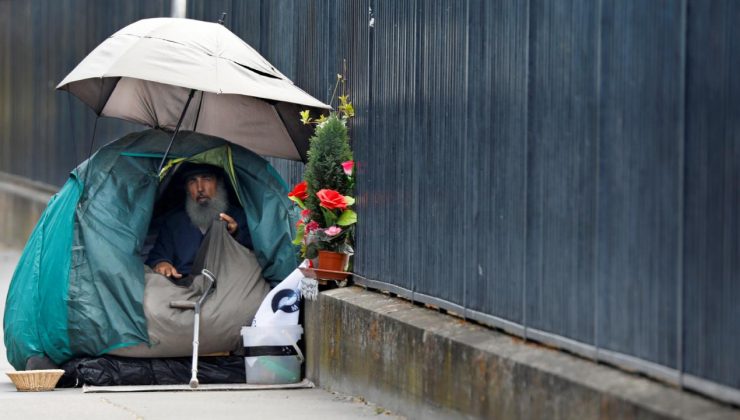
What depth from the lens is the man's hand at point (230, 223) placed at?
9883mm

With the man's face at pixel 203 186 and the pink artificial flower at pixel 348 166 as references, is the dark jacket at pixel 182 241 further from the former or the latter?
the pink artificial flower at pixel 348 166

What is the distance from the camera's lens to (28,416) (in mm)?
7352

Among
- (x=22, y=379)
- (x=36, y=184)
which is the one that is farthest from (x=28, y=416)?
(x=36, y=184)

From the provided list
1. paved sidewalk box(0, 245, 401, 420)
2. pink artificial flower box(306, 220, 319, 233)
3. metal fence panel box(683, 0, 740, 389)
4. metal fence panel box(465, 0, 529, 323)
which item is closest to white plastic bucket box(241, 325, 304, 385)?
paved sidewalk box(0, 245, 401, 420)

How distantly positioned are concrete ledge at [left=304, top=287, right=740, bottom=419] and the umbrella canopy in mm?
1593

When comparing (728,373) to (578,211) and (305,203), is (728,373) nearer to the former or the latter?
(578,211)

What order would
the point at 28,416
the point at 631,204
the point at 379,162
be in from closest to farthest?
the point at 631,204 → the point at 28,416 → the point at 379,162

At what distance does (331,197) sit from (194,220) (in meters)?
1.98

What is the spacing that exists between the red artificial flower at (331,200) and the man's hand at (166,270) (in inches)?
66.5

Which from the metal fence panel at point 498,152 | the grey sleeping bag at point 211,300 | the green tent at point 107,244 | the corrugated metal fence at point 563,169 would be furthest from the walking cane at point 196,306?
the metal fence panel at point 498,152

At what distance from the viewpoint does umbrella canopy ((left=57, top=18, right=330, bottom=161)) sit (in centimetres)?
893

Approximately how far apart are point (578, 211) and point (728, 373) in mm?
1218

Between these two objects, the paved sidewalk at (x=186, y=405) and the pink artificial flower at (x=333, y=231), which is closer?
the paved sidewalk at (x=186, y=405)

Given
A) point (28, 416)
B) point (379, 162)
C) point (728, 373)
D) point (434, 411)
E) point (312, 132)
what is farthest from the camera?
point (312, 132)
